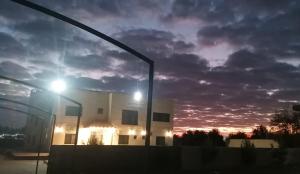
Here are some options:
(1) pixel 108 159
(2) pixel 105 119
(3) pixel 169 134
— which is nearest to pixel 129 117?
(2) pixel 105 119

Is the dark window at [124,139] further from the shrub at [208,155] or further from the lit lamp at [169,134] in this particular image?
the shrub at [208,155]

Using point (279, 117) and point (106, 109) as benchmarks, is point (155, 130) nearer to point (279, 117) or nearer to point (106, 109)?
point (106, 109)

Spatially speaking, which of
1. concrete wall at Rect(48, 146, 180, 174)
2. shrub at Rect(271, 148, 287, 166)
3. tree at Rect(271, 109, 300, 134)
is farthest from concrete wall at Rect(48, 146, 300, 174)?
tree at Rect(271, 109, 300, 134)

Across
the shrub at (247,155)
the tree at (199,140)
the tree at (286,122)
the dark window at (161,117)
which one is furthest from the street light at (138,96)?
the tree at (286,122)

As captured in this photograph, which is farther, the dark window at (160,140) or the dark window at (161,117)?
the dark window at (161,117)

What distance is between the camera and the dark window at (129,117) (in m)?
43.8

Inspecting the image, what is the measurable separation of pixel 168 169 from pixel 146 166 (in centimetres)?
1592

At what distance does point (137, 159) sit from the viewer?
77.8 ft

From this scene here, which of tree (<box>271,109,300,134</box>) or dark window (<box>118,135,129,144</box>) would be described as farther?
tree (<box>271,109,300,134</box>)

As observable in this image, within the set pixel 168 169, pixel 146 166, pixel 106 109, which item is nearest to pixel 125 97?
pixel 106 109

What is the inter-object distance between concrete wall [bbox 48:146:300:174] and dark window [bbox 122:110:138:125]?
17.4m

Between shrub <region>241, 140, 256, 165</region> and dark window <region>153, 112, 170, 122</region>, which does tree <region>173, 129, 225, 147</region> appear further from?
dark window <region>153, 112, 170, 122</region>

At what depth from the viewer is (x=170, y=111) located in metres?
48.3

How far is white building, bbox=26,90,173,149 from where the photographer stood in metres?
40.0
